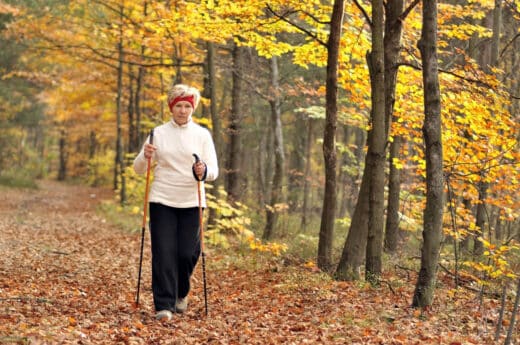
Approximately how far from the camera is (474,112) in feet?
27.0

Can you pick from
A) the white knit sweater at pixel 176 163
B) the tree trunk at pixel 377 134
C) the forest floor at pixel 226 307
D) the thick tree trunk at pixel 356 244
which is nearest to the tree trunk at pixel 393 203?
the forest floor at pixel 226 307

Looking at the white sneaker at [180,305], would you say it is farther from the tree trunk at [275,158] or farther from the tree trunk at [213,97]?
the tree trunk at [275,158]

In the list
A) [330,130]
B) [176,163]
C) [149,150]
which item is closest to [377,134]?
[330,130]

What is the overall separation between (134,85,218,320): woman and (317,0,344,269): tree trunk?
96.2 inches

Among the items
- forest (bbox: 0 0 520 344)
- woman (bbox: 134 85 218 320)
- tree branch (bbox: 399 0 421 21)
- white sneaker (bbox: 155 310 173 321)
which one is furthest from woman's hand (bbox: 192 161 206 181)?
tree branch (bbox: 399 0 421 21)

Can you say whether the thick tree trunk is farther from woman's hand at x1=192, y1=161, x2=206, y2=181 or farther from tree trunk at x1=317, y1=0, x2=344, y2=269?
woman's hand at x1=192, y1=161, x2=206, y2=181

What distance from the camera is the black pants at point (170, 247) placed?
600 centimetres

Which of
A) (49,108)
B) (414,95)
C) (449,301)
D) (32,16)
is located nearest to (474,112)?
(414,95)

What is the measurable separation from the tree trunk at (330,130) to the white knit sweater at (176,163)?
2.48m

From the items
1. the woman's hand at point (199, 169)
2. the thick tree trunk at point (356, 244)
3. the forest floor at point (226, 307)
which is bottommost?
the forest floor at point (226, 307)

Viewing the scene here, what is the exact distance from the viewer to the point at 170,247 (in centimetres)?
604

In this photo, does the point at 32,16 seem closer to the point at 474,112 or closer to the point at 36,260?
the point at 36,260

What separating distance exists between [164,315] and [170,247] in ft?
2.24

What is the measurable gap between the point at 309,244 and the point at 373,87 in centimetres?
561
